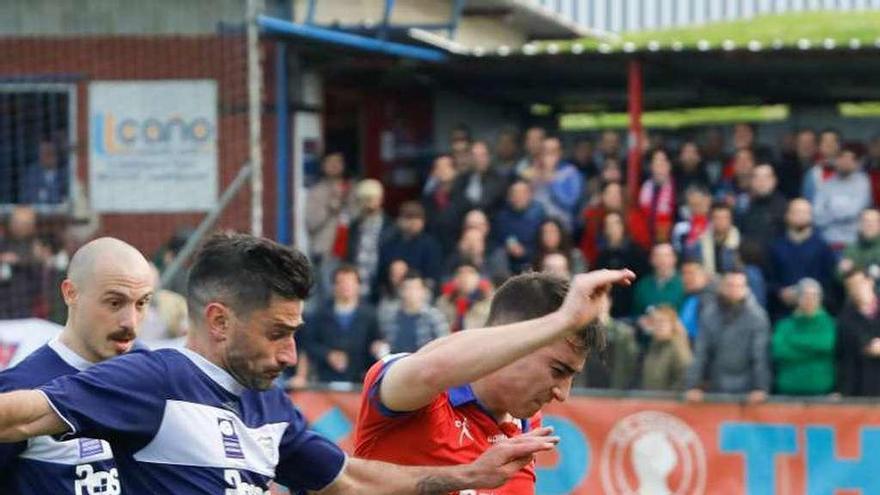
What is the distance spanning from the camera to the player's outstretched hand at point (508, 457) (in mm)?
4910

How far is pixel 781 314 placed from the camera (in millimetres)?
14391

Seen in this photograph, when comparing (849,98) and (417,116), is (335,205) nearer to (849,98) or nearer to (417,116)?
(417,116)

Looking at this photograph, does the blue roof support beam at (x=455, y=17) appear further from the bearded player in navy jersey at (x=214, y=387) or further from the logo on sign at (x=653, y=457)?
the bearded player in navy jersey at (x=214, y=387)

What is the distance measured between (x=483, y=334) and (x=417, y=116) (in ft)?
54.2

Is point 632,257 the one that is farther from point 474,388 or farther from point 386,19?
point 474,388

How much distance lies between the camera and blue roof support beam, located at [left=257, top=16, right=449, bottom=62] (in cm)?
1666

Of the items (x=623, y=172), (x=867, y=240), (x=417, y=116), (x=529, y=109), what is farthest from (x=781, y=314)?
(x=529, y=109)

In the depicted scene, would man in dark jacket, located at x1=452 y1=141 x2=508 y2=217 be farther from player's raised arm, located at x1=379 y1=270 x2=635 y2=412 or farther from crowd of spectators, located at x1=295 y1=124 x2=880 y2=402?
player's raised arm, located at x1=379 y1=270 x2=635 y2=412

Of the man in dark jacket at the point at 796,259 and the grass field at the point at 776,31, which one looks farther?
the grass field at the point at 776,31

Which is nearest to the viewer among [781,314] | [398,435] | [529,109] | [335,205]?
[398,435]

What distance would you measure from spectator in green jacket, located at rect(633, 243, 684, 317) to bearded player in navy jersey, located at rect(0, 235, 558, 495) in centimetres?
966

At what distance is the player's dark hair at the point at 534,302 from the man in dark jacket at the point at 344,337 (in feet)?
29.6

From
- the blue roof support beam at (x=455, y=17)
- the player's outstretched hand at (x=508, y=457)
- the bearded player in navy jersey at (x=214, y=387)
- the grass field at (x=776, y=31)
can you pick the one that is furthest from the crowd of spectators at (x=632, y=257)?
the grass field at (x=776, y=31)

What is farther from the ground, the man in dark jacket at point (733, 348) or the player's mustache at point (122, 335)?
the player's mustache at point (122, 335)
